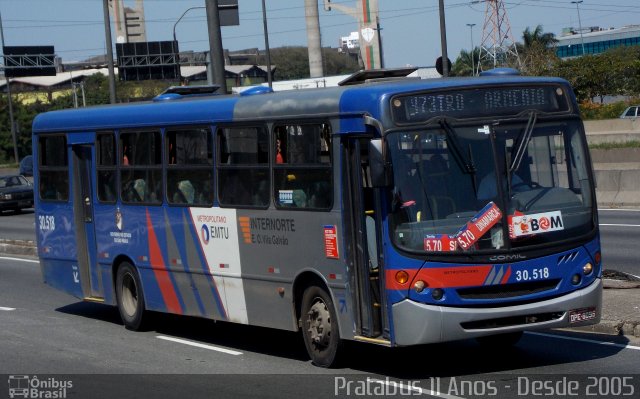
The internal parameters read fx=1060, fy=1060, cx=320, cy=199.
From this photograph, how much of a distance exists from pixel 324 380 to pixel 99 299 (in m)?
5.60

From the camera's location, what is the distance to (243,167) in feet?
37.7

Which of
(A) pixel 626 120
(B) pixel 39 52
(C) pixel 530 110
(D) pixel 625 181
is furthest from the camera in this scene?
(B) pixel 39 52

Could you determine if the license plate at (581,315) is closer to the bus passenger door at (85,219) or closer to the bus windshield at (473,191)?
the bus windshield at (473,191)

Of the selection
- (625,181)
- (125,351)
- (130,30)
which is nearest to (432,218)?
(125,351)

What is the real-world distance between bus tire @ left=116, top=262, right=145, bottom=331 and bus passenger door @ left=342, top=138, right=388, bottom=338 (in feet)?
14.9

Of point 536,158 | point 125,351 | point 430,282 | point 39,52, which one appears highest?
point 39,52

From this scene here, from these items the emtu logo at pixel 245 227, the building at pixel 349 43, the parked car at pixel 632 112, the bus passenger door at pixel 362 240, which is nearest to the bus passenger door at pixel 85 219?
the emtu logo at pixel 245 227

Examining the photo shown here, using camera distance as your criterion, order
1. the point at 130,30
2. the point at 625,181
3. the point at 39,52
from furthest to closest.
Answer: the point at 130,30 → the point at 39,52 → the point at 625,181

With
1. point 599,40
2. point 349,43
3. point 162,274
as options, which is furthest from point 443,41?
point 349,43

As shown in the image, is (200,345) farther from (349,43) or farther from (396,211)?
(349,43)

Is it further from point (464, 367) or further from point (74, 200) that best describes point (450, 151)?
point (74, 200)

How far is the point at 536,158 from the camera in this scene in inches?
383

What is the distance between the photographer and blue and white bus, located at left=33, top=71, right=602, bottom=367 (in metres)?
9.27

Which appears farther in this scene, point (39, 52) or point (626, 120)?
point (39, 52)
